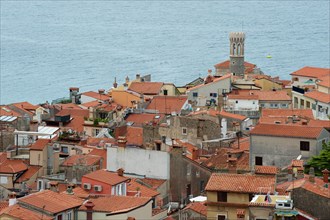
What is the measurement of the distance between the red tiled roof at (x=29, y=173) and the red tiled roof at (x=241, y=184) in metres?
9.58

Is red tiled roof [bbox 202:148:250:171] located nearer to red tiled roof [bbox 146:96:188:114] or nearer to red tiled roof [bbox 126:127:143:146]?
red tiled roof [bbox 126:127:143:146]

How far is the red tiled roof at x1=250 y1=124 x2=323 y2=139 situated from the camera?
33.5 meters

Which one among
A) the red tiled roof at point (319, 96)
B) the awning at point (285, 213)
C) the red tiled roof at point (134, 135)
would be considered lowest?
the awning at point (285, 213)

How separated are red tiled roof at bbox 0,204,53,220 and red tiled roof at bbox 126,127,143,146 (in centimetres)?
1769

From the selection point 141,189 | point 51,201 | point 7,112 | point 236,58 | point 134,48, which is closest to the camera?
point 51,201

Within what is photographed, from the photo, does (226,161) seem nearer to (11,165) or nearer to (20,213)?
(11,165)

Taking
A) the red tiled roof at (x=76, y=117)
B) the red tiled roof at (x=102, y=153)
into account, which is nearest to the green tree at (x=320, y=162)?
the red tiled roof at (x=102, y=153)

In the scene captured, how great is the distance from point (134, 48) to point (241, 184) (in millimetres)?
109330

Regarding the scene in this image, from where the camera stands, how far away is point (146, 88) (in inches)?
2480

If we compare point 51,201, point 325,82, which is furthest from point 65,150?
point 325,82

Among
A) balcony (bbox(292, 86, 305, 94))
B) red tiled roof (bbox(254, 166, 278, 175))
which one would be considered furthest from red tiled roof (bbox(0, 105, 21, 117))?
red tiled roof (bbox(254, 166, 278, 175))

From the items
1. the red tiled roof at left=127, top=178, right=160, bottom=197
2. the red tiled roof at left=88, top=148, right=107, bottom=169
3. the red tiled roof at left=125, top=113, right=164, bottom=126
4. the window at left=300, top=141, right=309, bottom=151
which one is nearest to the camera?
the red tiled roof at left=127, top=178, right=160, bottom=197

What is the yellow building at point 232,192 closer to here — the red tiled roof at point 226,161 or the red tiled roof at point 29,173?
the red tiled roof at point 226,161

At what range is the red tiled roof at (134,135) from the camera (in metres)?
42.9
